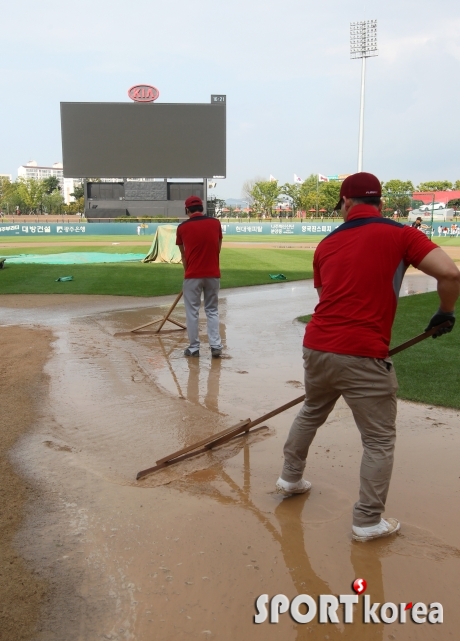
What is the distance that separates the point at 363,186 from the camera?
10.6ft

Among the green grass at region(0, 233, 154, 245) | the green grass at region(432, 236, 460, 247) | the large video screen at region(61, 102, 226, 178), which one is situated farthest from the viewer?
the large video screen at region(61, 102, 226, 178)

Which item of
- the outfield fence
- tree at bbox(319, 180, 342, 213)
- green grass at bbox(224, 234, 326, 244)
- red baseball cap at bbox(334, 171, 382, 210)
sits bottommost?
green grass at bbox(224, 234, 326, 244)

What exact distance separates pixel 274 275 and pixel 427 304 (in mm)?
6499

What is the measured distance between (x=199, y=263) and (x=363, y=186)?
171 inches

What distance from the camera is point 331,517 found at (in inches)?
140

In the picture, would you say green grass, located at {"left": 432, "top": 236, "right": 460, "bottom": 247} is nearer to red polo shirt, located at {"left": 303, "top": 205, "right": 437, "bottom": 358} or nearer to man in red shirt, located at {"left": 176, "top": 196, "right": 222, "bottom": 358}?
man in red shirt, located at {"left": 176, "top": 196, "right": 222, "bottom": 358}

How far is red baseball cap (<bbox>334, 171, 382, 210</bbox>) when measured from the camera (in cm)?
323

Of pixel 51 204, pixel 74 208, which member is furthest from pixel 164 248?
pixel 51 204

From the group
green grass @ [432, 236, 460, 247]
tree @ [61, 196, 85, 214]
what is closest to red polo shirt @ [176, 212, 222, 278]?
green grass @ [432, 236, 460, 247]

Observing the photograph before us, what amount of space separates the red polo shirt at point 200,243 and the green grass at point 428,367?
259cm

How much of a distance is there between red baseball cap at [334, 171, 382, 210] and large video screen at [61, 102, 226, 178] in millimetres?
55784

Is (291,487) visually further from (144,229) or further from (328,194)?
(328,194)

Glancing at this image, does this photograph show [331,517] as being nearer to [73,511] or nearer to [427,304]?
[73,511]

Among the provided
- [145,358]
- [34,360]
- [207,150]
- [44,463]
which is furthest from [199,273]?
[207,150]
